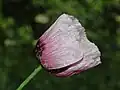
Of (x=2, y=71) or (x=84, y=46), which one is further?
(x=2, y=71)

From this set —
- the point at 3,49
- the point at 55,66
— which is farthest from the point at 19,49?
the point at 55,66

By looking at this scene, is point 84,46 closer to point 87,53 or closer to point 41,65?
point 87,53

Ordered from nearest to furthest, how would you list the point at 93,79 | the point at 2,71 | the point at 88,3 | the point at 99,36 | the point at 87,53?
1. the point at 87,53
2. the point at 88,3
3. the point at 99,36
4. the point at 2,71
5. the point at 93,79

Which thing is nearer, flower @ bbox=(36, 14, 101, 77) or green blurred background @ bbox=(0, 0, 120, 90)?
flower @ bbox=(36, 14, 101, 77)

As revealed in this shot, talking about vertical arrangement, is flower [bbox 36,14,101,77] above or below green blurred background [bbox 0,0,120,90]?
above
